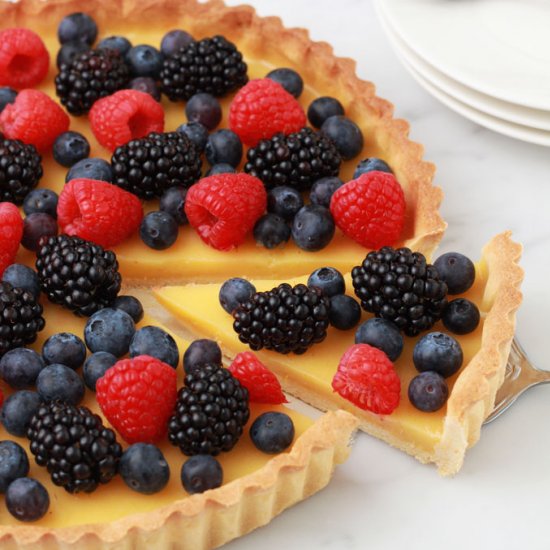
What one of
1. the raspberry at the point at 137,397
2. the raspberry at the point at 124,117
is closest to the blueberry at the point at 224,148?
the raspberry at the point at 124,117

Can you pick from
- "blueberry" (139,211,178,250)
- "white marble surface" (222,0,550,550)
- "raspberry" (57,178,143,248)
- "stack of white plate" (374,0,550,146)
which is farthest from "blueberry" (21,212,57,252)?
"stack of white plate" (374,0,550,146)

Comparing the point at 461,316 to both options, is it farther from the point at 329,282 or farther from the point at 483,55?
the point at 483,55

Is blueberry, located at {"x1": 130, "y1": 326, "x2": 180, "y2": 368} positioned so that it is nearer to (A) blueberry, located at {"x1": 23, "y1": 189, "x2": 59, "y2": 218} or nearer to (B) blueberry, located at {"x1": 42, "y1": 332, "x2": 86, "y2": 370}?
(B) blueberry, located at {"x1": 42, "y1": 332, "x2": 86, "y2": 370}

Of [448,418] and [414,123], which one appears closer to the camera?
[448,418]

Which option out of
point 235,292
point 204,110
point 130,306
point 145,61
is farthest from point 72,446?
point 145,61

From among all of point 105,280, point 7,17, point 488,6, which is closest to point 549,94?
point 488,6

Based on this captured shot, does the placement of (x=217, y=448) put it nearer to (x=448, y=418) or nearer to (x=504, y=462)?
(x=448, y=418)

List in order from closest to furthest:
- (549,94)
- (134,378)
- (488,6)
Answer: (134,378) → (549,94) → (488,6)
